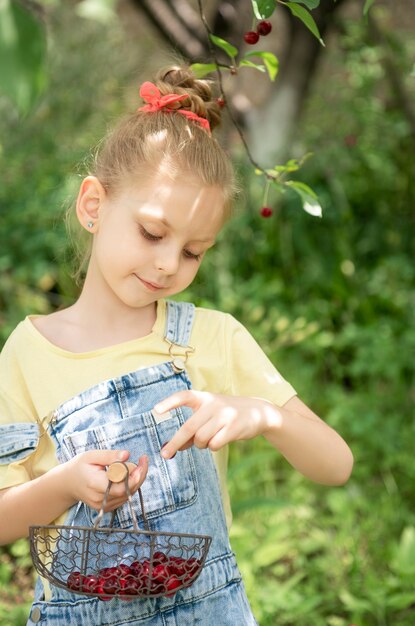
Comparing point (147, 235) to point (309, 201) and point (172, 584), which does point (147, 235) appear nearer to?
point (309, 201)

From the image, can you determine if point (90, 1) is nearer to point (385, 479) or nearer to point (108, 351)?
point (108, 351)

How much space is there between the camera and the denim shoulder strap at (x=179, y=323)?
158 cm

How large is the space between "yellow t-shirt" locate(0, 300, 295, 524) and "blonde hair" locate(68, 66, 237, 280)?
0.25m

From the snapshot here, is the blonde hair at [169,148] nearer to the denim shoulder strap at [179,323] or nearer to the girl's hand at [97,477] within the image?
the denim shoulder strap at [179,323]

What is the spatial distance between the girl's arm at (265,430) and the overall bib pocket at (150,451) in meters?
0.15

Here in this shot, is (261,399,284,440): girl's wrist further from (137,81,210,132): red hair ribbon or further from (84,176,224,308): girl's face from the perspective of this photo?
(137,81,210,132): red hair ribbon

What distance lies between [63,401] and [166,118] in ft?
1.83

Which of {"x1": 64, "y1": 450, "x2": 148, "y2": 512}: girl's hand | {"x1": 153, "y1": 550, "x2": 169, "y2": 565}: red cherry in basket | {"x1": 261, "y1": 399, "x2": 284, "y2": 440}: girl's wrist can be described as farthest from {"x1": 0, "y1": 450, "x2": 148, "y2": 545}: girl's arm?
{"x1": 261, "y1": 399, "x2": 284, "y2": 440}: girl's wrist

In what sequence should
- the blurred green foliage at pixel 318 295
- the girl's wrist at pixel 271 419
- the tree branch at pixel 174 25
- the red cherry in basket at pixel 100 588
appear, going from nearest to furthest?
the red cherry in basket at pixel 100 588
the girl's wrist at pixel 271 419
the blurred green foliage at pixel 318 295
the tree branch at pixel 174 25

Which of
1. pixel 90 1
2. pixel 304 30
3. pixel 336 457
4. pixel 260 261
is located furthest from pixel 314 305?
pixel 90 1

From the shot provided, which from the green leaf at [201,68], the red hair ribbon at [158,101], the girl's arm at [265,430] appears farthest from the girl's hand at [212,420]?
the green leaf at [201,68]

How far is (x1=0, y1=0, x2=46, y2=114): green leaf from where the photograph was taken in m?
0.54

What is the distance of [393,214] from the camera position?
441cm

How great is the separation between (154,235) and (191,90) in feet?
1.15
